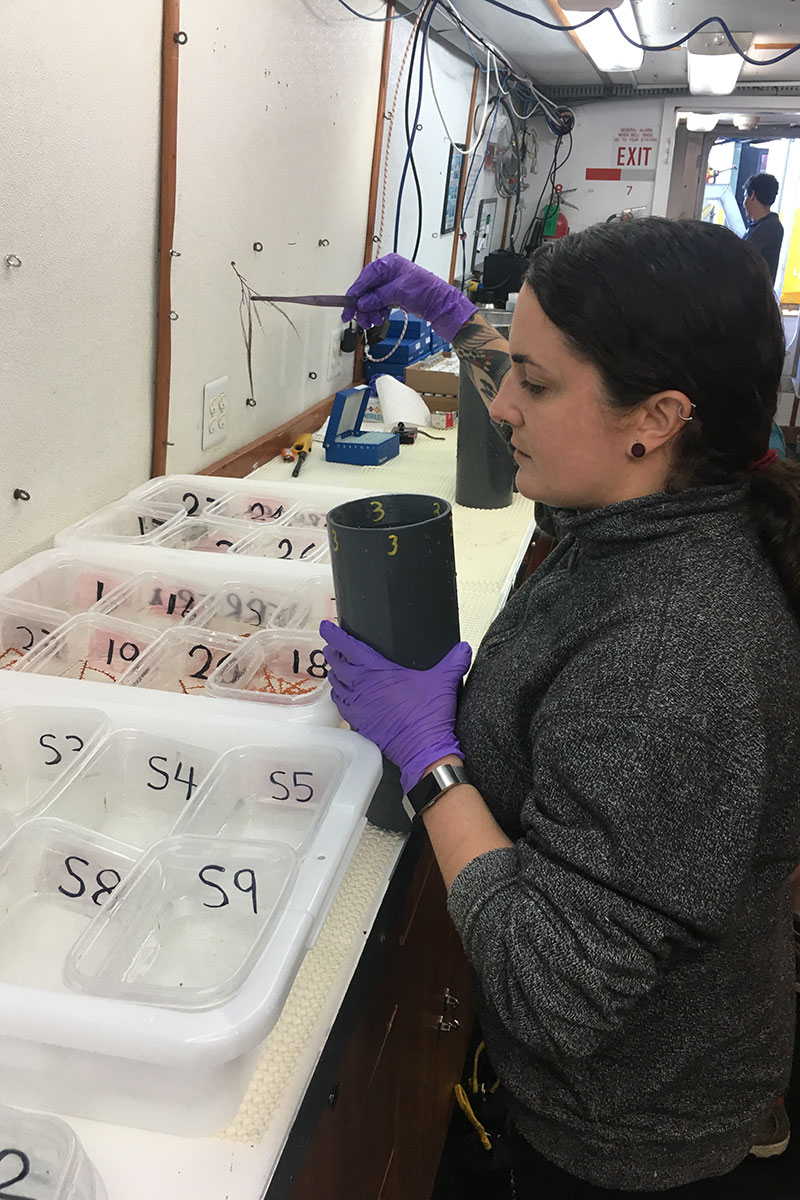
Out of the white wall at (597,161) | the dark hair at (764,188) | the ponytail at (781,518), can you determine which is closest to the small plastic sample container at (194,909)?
the ponytail at (781,518)

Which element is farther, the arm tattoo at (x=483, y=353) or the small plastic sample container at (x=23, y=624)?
the arm tattoo at (x=483, y=353)

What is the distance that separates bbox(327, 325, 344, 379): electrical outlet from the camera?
279 cm

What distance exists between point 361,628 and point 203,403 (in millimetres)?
1090

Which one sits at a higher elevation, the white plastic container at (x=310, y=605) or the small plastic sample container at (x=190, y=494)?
the small plastic sample container at (x=190, y=494)

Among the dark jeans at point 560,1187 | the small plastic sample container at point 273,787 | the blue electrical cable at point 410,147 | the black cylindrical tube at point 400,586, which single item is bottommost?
the dark jeans at point 560,1187

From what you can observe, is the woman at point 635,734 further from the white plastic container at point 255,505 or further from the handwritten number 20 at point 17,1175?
the white plastic container at point 255,505

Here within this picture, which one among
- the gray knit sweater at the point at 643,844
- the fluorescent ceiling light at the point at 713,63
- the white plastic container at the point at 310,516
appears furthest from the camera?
the fluorescent ceiling light at the point at 713,63

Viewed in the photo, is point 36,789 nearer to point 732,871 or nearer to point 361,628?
point 361,628

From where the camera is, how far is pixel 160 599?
145cm

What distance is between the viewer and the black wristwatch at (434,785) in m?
0.93

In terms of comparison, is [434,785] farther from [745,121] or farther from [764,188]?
[764,188]

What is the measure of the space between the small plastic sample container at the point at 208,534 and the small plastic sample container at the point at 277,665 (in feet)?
1.28

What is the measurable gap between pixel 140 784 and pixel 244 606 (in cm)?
44

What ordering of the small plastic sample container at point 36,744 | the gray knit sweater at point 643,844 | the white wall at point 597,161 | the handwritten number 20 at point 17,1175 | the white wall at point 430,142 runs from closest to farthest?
the handwritten number 20 at point 17,1175 → the gray knit sweater at point 643,844 → the small plastic sample container at point 36,744 → the white wall at point 430,142 → the white wall at point 597,161
